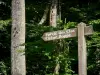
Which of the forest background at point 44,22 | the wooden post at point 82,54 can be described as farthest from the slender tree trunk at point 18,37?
the wooden post at point 82,54

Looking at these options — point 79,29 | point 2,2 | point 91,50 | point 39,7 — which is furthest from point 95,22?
point 79,29

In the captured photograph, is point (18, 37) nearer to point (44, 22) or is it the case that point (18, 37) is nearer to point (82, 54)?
point (44, 22)

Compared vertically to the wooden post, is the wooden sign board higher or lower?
higher

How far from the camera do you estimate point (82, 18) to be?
13602 millimetres

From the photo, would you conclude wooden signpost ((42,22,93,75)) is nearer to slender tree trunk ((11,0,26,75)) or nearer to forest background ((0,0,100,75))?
slender tree trunk ((11,0,26,75))

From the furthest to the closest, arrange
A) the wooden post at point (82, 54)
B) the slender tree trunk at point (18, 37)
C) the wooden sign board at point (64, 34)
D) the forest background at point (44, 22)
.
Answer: the forest background at point (44, 22) < the slender tree trunk at point (18, 37) < the wooden sign board at point (64, 34) < the wooden post at point (82, 54)

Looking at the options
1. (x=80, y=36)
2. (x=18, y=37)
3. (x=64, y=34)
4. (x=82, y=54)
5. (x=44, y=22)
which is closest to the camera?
(x=82, y=54)

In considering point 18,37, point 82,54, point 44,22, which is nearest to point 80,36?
point 82,54

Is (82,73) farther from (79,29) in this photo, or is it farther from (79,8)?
(79,8)

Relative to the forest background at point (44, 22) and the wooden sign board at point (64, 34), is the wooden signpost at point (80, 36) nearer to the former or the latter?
the wooden sign board at point (64, 34)

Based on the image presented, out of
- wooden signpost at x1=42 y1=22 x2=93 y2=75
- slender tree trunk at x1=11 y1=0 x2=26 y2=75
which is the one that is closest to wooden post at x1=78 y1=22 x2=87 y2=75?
wooden signpost at x1=42 y1=22 x2=93 y2=75

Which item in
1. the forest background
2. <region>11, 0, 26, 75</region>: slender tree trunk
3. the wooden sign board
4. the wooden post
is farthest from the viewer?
the forest background

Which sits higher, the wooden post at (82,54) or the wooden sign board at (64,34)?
the wooden sign board at (64,34)

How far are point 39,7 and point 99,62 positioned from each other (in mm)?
3583
